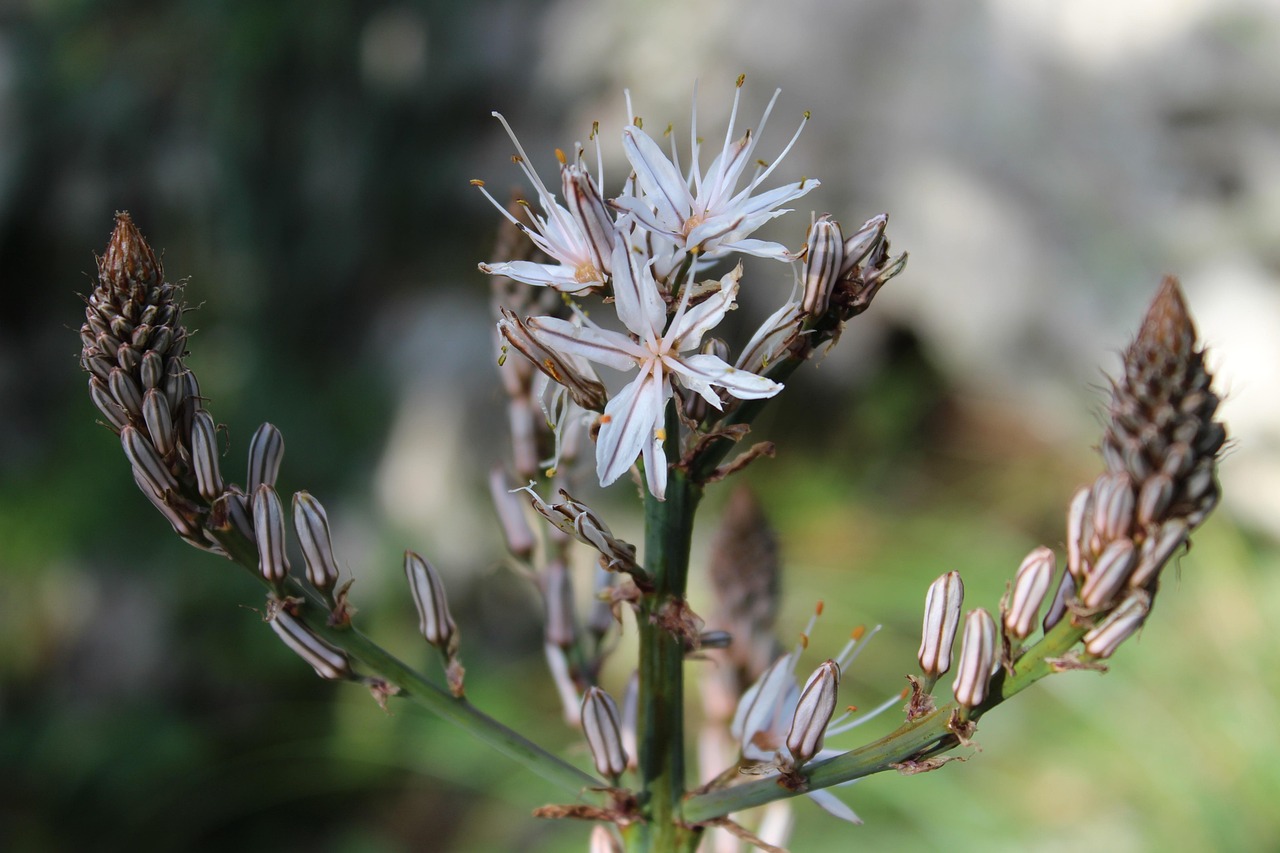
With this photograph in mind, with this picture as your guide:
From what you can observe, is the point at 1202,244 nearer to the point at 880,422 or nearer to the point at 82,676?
the point at 880,422

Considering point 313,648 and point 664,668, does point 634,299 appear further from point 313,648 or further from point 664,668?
point 313,648

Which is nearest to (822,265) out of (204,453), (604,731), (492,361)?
(604,731)

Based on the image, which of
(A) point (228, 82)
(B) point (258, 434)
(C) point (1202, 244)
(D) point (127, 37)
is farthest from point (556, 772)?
(D) point (127, 37)

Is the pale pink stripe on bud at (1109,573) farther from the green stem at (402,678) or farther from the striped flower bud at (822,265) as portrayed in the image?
the green stem at (402,678)

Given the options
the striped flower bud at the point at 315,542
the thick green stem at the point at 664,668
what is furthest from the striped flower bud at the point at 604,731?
the striped flower bud at the point at 315,542

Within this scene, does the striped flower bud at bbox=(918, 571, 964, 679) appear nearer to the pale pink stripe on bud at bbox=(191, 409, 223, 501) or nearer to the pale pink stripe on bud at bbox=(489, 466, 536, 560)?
the pale pink stripe on bud at bbox=(489, 466, 536, 560)

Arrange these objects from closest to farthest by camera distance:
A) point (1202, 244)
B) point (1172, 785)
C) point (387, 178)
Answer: point (1172, 785)
point (1202, 244)
point (387, 178)
